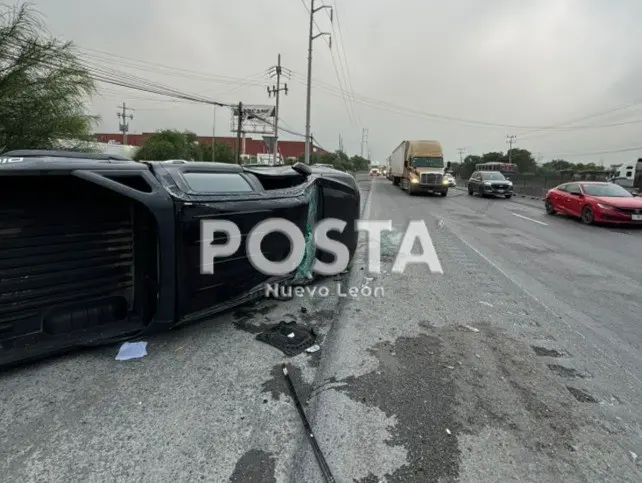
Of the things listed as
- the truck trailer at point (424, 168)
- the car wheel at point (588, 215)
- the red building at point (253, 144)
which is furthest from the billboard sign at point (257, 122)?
the car wheel at point (588, 215)

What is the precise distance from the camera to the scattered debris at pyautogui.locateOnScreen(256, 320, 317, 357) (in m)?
3.32

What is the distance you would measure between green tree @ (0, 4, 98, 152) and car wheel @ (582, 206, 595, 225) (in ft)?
50.1

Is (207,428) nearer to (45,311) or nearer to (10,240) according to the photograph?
(45,311)

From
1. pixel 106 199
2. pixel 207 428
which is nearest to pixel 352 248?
pixel 106 199

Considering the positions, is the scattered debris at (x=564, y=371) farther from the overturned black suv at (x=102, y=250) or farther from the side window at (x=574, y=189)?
the side window at (x=574, y=189)

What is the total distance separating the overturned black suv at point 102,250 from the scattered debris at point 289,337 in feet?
1.67

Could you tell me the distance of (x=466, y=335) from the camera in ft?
12.1

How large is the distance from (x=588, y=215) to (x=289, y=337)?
13.0m

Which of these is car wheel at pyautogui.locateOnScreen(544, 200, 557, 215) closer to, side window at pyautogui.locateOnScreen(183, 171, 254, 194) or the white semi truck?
the white semi truck

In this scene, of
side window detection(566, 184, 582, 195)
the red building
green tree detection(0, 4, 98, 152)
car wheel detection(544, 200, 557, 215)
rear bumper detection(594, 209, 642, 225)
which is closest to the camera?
green tree detection(0, 4, 98, 152)

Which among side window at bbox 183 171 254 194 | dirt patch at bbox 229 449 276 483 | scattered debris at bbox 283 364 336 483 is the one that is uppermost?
side window at bbox 183 171 254 194

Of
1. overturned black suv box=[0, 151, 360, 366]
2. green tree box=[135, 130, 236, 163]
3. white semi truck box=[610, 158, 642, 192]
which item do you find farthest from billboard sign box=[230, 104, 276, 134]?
overturned black suv box=[0, 151, 360, 366]

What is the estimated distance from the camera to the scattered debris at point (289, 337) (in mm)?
3324

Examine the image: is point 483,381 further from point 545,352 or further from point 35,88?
point 35,88
